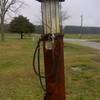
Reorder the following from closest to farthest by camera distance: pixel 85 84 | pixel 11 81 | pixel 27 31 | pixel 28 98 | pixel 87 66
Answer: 1. pixel 28 98
2. pixel 85 84
3. pixel 11 81
4. pixel 87 66
5. pixel 27 31

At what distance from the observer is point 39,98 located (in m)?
8.33

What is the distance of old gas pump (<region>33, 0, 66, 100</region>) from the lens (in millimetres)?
3779

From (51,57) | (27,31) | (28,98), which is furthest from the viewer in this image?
(27,31)

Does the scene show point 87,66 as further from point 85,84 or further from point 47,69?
point 47,69

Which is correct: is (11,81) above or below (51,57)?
below

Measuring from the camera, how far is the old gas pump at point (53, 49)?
12.4 ft

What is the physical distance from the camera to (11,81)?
10992 millimetres

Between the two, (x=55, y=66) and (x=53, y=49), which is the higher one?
(x=53, y=49)

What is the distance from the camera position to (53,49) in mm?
3773

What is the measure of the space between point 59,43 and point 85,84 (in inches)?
258

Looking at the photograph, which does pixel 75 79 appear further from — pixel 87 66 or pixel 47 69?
pixel 47 69

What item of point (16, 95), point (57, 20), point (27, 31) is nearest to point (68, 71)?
point (16, 95)

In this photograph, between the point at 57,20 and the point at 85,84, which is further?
the point at 85,84


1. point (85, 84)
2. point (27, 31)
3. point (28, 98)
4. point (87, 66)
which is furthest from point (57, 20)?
point (27, 31)
